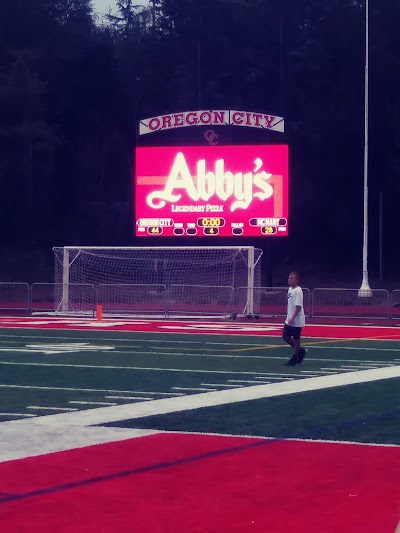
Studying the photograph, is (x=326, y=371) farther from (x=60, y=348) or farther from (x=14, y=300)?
(x=14, y=300)

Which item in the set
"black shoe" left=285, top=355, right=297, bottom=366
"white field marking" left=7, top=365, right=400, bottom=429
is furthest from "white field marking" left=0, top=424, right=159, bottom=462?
"black shoe" left=285, top=355, right=297, bottom=366

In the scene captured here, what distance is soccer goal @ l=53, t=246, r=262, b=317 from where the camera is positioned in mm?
36688

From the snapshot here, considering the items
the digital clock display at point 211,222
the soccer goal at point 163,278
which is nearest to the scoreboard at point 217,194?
the digital clock display at point 211,222

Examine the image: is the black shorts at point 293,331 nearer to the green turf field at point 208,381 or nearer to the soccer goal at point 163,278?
the green turf field at point 208,381

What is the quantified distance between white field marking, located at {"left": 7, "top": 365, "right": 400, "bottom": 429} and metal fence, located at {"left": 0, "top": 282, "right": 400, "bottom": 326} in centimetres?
1754

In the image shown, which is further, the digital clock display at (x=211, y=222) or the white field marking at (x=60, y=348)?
the digital clock display at (x=211, y=222)

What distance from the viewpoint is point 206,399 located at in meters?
14.1

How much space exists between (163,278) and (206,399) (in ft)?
86.2

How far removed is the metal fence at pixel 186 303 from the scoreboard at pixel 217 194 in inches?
83.8

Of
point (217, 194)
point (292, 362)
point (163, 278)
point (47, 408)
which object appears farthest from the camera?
point (163, 278)

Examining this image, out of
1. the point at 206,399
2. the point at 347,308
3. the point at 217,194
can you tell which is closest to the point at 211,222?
the point at 217,194

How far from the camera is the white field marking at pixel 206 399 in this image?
12102 millimetres

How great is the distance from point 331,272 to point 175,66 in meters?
15.0

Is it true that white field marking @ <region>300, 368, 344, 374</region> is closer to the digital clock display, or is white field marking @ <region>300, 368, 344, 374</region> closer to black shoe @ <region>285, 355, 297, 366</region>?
black shoe @ <region>285, 355, 297, 366</region>
